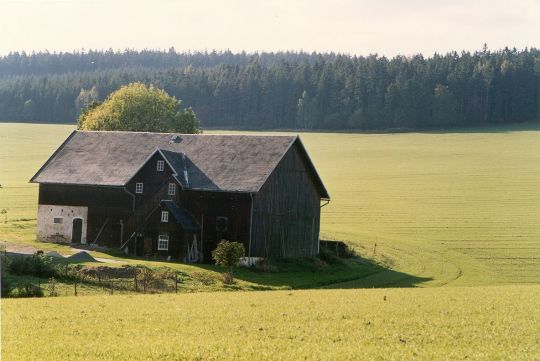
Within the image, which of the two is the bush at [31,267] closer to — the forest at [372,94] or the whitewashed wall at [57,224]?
the whitewashed wall at [57,224]

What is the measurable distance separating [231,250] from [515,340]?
82.4 ft

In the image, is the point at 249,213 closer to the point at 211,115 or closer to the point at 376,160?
the point at 376,160

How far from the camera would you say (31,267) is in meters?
38.7

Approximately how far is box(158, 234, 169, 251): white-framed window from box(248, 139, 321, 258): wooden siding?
197 inches

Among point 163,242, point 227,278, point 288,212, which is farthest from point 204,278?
point 288,212

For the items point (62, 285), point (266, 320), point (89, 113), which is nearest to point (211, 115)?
point (89, 113)

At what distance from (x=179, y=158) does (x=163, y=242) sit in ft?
19.9

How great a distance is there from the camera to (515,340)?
22.5 m

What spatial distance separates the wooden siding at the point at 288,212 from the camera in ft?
174

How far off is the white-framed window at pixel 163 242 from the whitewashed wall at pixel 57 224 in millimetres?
7526

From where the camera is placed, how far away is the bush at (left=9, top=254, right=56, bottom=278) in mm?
38406

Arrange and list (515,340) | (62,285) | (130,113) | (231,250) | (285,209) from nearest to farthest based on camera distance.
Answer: (515,340) → (62,285) → (231,250) → (285,209) → (130,113)

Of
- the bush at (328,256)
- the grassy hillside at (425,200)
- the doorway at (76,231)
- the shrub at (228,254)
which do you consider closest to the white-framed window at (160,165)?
the doorway at (76,231)

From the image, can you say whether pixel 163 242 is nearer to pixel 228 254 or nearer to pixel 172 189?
pixel 172 189
